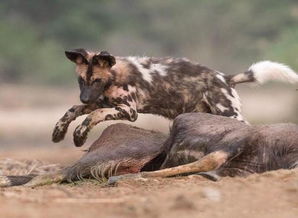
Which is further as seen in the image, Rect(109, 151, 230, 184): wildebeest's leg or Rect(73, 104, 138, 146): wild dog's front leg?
Rect(73, 104, 138, 146): wild dog's front leg

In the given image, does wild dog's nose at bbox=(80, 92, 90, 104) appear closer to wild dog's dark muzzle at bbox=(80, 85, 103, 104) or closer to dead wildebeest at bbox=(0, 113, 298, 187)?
wild dog's dark muzzle at bbox=(80, 85, 103, 104)

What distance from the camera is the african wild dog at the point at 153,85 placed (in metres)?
7.51

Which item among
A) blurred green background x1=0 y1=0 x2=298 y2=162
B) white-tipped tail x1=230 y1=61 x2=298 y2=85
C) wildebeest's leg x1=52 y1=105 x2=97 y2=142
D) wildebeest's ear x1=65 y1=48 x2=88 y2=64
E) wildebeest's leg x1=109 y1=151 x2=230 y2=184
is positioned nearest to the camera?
wildebeest's leg x1=109 y1=151 x2=230 y2=184

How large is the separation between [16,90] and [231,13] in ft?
34.9

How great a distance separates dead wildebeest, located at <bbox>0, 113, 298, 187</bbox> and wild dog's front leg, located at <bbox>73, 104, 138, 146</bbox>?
0.65 meters

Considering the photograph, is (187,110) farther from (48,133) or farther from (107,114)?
(48,133)

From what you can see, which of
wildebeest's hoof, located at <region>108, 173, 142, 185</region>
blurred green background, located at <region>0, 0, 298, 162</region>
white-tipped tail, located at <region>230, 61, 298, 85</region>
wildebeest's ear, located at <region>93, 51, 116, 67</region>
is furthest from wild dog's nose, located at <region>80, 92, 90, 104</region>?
blurred green background, located at <region>0, 0, 298, 162</region>

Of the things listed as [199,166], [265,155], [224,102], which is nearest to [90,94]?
[224,102]

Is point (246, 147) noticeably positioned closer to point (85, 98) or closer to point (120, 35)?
point (85, 98)

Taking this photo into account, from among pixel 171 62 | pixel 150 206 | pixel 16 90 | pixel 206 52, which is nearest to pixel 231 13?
pixel 206 52

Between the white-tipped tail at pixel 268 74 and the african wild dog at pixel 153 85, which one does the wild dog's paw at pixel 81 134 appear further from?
the white-tipped tail at pixel 268 74

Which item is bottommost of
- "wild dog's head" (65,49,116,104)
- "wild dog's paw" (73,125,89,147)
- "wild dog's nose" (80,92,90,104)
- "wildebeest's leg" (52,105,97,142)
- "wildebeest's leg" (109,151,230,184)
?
"wildebeest's leg" (109,151,230,184)

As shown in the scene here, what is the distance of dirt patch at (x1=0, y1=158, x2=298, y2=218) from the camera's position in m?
3.81

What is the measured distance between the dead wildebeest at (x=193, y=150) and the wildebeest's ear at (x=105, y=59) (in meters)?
1.50
